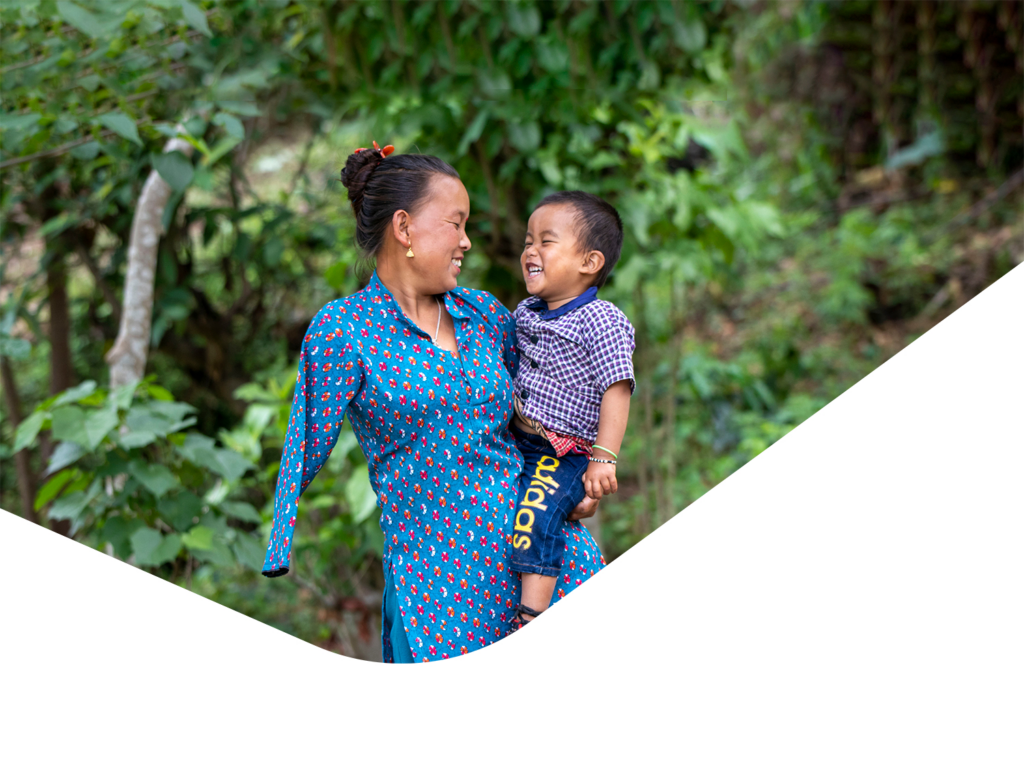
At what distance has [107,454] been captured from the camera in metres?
1.89

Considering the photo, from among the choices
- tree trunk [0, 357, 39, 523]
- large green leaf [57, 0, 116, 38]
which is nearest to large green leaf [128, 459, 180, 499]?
large green leaf [57, 0, 116, 38]

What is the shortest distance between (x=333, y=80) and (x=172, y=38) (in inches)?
16.7

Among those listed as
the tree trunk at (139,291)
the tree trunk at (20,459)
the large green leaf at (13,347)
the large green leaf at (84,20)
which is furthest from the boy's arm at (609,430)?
the tree trunk at (20,459)

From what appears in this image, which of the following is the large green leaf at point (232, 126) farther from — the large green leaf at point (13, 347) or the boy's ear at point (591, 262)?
the boy's ear at point (591, 262)

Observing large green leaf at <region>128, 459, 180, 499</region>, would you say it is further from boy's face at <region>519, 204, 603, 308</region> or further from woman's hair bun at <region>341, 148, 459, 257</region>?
boy's face at <region>519, 204, 603, 308</region>

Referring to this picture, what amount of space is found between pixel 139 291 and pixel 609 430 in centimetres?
162

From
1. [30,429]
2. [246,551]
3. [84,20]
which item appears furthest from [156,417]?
[84,20]

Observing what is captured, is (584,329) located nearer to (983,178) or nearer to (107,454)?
(107,454)

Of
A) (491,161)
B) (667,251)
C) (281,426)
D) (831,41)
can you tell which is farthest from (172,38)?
(831,41)

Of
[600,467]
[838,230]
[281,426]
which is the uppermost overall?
[600,467]

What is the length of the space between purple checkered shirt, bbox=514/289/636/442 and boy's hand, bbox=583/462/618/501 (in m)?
0.05

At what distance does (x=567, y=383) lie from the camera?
1.10 metres

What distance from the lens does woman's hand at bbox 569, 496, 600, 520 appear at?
43.4 inches

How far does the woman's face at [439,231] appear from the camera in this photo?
1.05 meters
